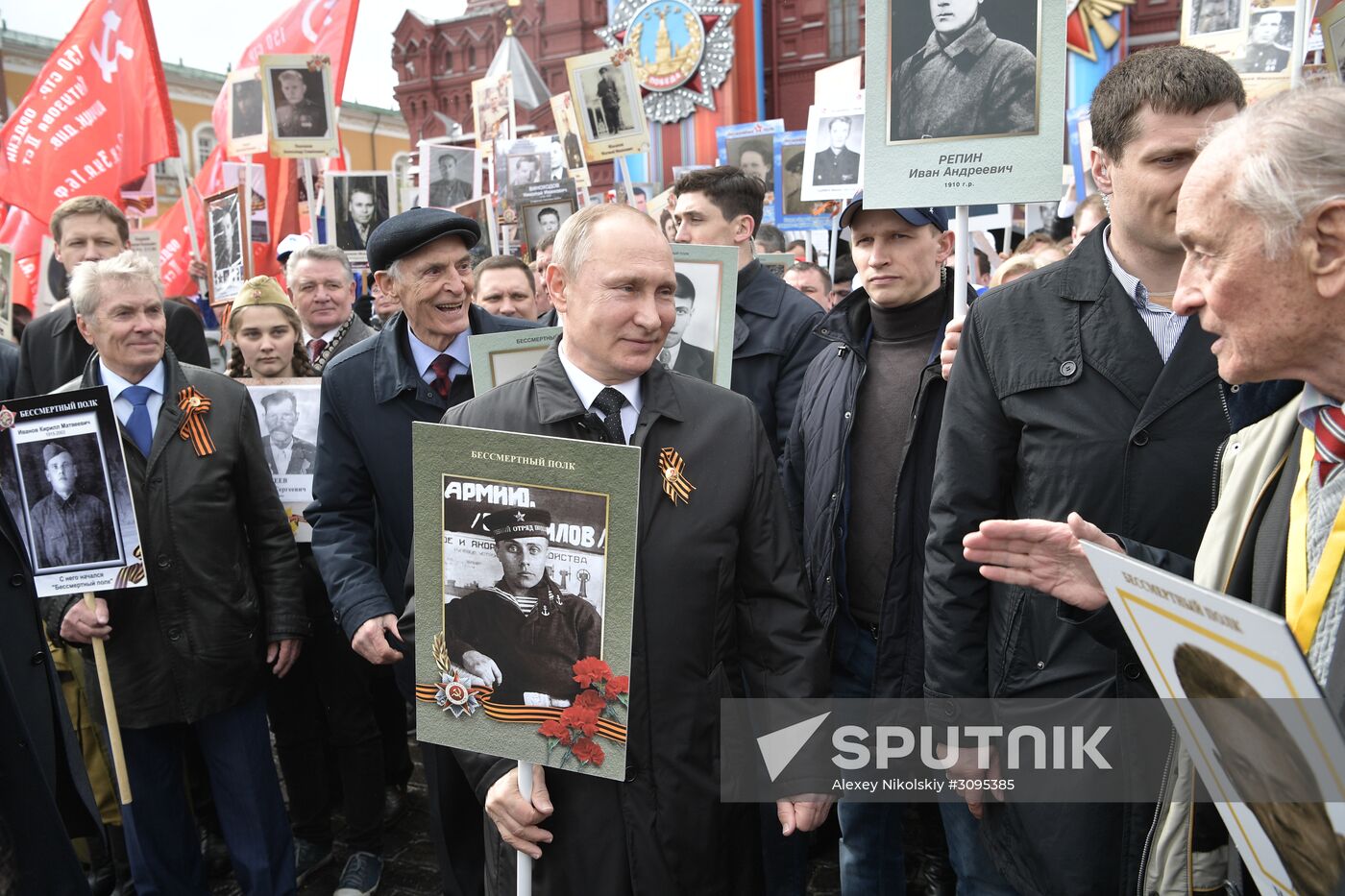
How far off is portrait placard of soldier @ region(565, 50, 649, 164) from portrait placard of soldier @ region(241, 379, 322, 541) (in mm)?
4391

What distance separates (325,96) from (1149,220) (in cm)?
696

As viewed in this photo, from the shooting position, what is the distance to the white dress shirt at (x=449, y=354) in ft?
11.7

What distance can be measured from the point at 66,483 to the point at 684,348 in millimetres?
1943

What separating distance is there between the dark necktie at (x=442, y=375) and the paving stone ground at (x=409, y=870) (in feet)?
6.19

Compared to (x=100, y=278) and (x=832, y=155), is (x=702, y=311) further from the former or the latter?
(x=832, y=155)

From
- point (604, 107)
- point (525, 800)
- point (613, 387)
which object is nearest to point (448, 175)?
point (604, 107)

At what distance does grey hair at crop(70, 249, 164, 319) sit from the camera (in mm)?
3594

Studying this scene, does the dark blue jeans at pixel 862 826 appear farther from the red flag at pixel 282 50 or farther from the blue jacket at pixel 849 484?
the red flag at pixel 282 50

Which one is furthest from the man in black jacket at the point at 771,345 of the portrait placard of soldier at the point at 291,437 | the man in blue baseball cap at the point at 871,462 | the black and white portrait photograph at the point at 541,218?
the black and white portrait photograph at the point at 541,218

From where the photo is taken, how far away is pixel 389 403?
3.46 meters

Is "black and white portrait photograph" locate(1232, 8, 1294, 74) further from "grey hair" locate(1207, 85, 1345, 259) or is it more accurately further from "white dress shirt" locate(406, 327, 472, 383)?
"grey hair" locate(1207, 85, 1345, 259)

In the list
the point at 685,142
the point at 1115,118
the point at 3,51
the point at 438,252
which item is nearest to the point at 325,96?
the point at 438,252

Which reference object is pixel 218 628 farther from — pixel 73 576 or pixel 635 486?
pixel 635 486

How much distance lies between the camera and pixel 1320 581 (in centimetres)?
146
